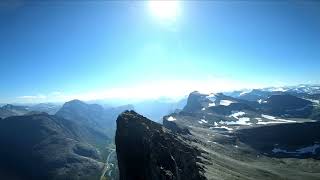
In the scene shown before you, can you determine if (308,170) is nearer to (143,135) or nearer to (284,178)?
(284,178)

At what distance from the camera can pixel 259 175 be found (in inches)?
6275

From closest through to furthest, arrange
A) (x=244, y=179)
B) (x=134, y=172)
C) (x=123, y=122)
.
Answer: (x=134, y=172), (x=123, y=122), (x=244, y=179)

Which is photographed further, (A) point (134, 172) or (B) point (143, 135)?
(B) point (143, 135)

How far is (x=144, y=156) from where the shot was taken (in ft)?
264

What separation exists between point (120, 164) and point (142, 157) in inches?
426

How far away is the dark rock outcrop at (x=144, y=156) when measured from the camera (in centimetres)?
7725

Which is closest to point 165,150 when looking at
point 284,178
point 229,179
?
point 229,179

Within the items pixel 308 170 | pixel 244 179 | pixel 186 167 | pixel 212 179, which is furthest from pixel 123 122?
pixel 308 170

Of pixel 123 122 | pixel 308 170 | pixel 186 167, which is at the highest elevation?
pixel 123 122

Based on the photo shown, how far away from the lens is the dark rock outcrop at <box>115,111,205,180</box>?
7725cm

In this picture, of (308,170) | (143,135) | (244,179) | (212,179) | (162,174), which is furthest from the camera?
(308,170)

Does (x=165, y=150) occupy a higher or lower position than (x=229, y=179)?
higher

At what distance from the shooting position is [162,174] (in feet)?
247

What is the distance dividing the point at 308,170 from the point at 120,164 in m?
153
